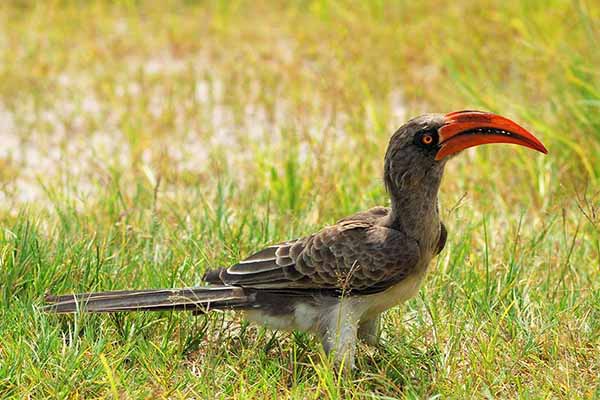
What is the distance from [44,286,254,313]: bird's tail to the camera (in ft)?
13.7

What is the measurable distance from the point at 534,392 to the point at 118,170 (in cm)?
322

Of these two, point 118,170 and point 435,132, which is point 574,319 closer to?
point 435,132

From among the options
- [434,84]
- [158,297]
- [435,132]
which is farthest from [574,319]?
[434,84]

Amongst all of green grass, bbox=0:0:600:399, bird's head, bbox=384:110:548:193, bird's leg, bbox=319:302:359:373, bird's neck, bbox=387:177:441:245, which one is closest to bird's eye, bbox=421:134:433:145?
bird's head, bbox=384:110:548:193

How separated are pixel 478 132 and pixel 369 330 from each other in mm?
972

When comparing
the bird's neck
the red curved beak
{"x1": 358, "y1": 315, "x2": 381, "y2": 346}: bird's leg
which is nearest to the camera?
the red curved beak

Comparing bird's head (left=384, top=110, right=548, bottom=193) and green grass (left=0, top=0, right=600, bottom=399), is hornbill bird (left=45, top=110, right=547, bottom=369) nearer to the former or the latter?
bird's head (left=384, top=110, right=548, bottom=193)

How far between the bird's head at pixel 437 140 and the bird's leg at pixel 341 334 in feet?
1.79

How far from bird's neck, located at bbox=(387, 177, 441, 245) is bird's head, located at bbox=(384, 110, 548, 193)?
1.0 inches

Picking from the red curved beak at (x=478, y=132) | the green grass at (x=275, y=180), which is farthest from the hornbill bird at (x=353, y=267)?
the green grass at (x=275, y=180)

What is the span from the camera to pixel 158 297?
4.22 m

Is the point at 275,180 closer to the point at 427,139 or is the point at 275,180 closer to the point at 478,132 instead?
the point at 427,139

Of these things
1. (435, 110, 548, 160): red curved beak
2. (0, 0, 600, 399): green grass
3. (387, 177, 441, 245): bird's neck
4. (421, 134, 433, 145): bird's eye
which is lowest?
(0, 0, 600, 399): green grass

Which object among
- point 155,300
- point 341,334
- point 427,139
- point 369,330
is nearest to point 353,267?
point 341,334
